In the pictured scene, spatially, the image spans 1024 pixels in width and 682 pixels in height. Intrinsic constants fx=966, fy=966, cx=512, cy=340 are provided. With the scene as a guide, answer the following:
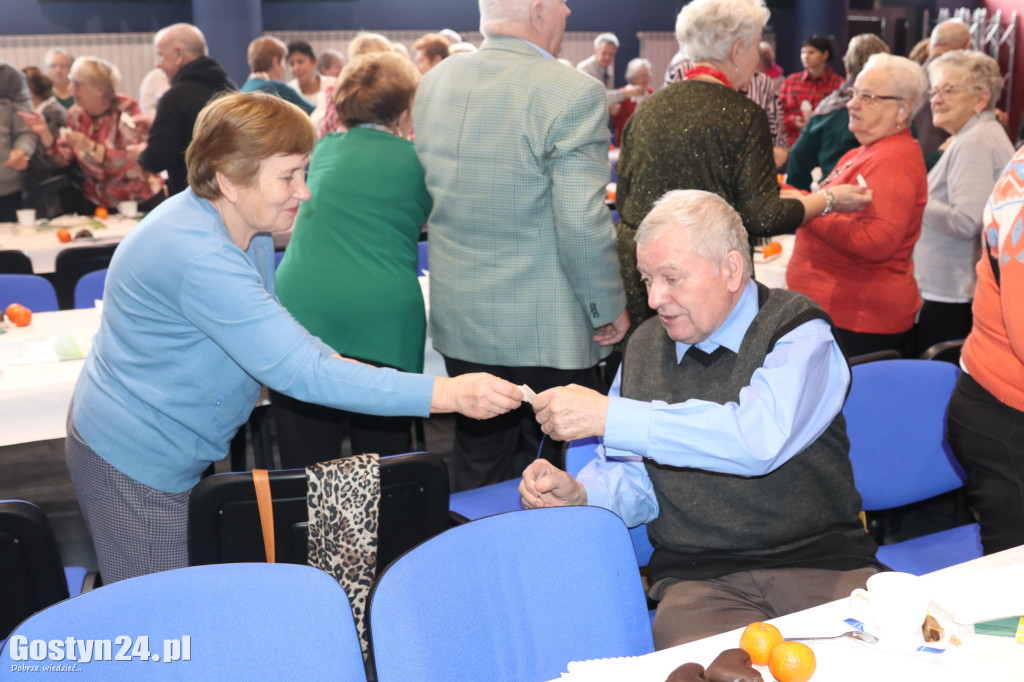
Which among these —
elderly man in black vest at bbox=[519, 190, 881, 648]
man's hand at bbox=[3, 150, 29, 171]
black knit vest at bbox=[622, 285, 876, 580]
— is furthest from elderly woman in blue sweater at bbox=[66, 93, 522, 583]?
man's hand at bbox=[3, 150, 29, 171]

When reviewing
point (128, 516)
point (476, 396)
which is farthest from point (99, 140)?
point (476, 396)

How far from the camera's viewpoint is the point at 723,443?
187 centimetres

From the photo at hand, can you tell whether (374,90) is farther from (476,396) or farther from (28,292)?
(28,292)

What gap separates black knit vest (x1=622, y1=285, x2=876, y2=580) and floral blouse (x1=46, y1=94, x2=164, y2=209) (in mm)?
4258

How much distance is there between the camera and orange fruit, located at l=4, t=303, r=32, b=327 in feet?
11.0

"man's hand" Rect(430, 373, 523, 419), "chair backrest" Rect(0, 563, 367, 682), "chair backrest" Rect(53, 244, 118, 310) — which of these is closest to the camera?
"chair backrest" Rect(0, 563, 367, 682)

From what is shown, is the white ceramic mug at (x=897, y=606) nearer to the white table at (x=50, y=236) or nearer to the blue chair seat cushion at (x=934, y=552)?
the blue chair seat cushion at (x=934, y=552)

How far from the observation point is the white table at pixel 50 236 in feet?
14.8

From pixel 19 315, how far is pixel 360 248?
1302 mm

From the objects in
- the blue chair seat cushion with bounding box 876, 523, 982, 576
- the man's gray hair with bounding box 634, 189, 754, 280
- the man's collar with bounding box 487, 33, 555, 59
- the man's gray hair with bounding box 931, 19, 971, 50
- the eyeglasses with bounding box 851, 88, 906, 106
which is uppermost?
the man's collar with bounding box 487, 33, 555, 59

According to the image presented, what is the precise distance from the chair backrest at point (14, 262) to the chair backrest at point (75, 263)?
0.12m

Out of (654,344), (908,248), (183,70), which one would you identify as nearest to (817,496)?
(654,344)

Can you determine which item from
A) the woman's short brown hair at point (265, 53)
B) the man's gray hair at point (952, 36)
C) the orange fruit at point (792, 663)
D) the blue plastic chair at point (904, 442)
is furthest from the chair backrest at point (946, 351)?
the woman's short brown hair at point (265, 53)

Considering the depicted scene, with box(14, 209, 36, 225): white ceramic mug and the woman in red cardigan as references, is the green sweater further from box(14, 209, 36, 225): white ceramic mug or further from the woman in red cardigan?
box(14, 209, 36, 225): white ceramic mug
